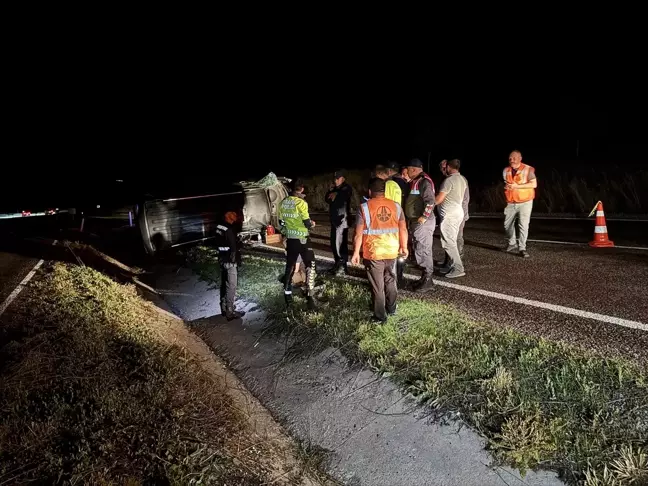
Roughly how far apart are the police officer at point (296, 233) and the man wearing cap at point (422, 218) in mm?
1383

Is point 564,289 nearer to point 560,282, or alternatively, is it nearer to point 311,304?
point 560,282

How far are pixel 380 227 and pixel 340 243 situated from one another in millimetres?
2667

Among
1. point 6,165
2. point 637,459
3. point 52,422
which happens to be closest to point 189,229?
point 52,422

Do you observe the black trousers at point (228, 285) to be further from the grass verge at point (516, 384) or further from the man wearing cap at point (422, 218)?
the man wearing cap at point (422, 218)

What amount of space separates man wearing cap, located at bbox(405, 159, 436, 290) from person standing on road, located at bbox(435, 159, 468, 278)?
31 centimetres

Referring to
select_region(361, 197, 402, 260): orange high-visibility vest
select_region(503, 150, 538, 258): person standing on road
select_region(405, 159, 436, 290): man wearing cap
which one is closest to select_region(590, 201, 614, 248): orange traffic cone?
select_region(503, 150, 538, 258): person standing on road

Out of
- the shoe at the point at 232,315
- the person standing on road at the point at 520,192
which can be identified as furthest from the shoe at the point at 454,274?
the shoe at the point at 232,315

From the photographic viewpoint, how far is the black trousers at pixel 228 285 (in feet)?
22.4

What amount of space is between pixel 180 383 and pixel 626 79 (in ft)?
136

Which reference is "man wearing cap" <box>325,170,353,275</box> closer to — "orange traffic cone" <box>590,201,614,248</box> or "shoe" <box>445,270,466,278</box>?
"shoe" <box>445,270,466,278</box>

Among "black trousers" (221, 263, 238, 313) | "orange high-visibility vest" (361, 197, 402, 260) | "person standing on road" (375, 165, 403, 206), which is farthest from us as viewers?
"black trousers" (221, 263, 238, 313)

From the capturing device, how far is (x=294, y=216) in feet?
21.8

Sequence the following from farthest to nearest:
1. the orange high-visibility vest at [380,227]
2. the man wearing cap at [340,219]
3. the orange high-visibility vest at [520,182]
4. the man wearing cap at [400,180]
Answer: the orange high-visibility vest at [520,182], the man wearing cap at [340,219], the man wearing cap at [400,180], the orange high-visibility vest at [380,227]

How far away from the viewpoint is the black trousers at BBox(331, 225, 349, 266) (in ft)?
26.0
